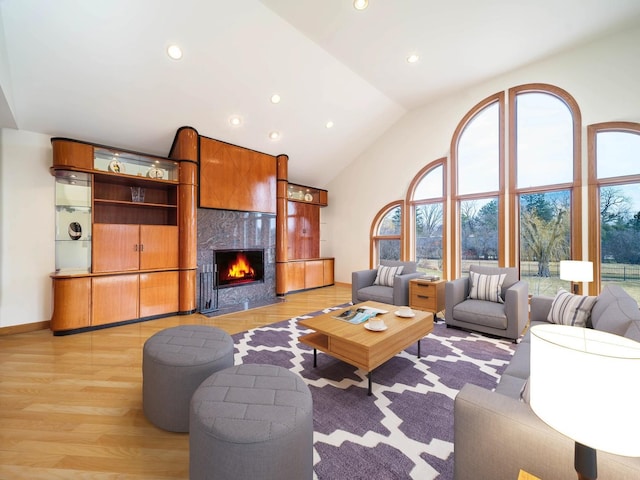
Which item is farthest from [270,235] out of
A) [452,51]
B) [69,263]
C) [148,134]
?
[452,51]

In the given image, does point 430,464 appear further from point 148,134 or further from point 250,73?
point 148,134

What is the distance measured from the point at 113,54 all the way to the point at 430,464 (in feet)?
15.7

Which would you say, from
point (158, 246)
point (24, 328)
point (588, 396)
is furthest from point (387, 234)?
point (24, 328)

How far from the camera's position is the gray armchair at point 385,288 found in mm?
4086

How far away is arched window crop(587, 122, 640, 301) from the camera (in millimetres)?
3348

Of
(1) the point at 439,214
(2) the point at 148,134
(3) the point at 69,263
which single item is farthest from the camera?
(1) the point at 439,214

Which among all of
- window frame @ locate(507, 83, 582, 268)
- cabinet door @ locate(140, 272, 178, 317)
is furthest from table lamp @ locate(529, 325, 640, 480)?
cabinet door @ locate(140, 272, 178, 317)

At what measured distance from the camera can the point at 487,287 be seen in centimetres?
345

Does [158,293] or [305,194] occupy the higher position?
[305,194]

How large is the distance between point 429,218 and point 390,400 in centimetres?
408

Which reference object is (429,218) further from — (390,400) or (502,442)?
(502,442)

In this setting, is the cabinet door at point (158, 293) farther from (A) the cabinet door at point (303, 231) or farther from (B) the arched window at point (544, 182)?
(B) the arched window at point (544, 182)

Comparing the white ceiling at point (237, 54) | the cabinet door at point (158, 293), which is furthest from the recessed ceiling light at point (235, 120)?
the cabinet door at point (158, 293)

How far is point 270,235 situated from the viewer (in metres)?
5.36
